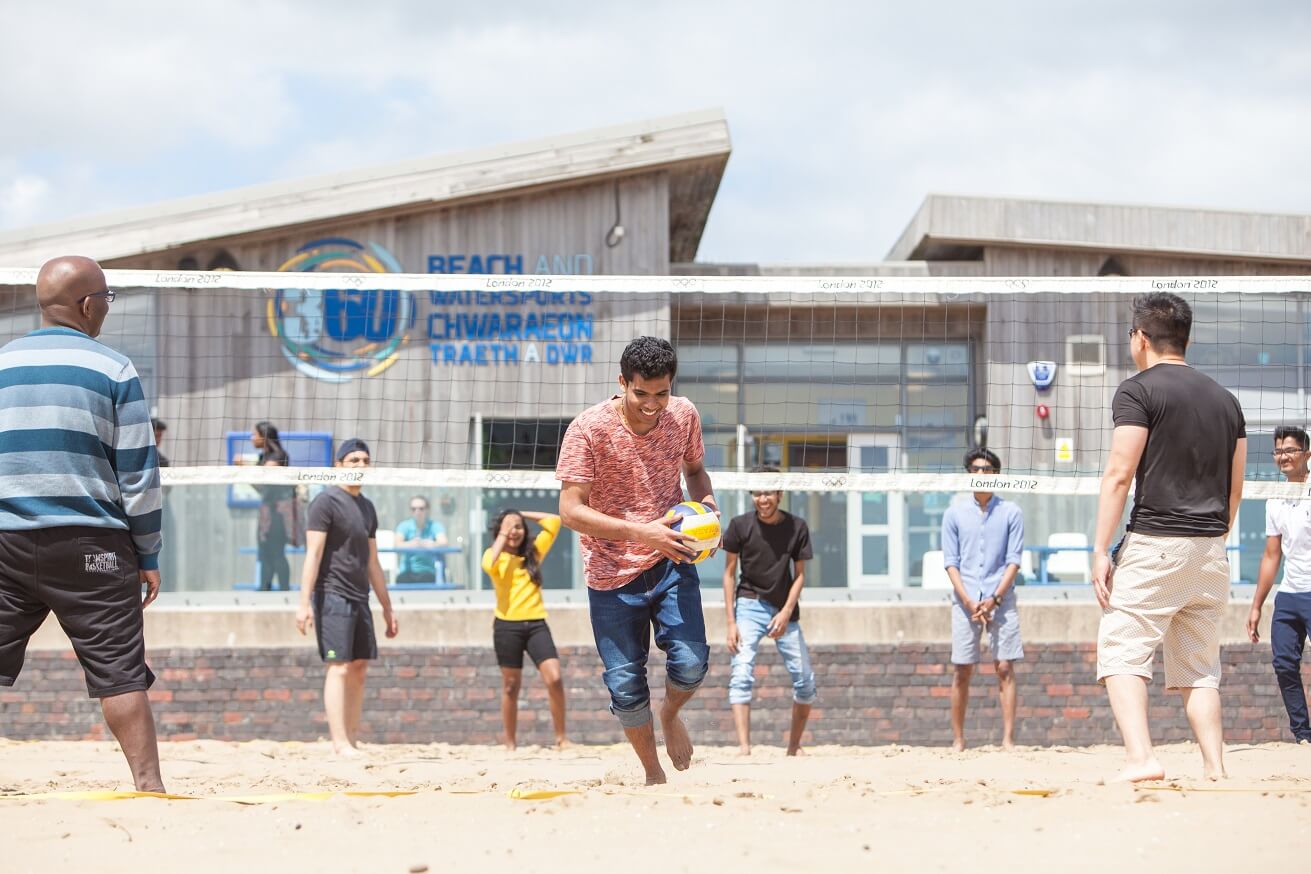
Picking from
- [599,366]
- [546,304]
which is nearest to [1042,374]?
[599,366]

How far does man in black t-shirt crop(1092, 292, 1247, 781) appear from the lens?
4.83m

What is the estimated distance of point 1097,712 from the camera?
31.6 feet

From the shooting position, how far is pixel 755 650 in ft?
27.9

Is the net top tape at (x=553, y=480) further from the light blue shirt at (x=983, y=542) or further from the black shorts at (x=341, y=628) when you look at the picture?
the light blue shirt at (x=983, y=542)

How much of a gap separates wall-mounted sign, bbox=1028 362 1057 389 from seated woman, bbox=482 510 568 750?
6994 millimetres

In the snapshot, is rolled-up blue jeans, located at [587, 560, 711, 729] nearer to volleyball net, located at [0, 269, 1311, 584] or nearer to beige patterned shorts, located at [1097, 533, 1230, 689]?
beige patterned shorts, located at [1097, 533, 1230, 689]

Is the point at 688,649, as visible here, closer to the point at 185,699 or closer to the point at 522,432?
the point at 185,699

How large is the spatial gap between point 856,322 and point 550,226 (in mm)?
3331

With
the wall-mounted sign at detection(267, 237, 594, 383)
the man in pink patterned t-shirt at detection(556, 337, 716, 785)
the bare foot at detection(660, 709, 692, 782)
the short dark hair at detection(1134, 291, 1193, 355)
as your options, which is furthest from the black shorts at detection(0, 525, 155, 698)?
the wall-mounted sign at detection(267, 237, 594, 383)

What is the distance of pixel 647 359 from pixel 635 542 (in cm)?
68

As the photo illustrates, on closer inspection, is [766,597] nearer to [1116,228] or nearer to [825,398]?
[825,398]

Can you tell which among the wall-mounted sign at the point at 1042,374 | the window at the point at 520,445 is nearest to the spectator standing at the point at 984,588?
the window at the point at 520,445

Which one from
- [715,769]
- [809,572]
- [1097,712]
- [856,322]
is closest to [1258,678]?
[1097,712]

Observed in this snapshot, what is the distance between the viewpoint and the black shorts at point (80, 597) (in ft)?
14.5
